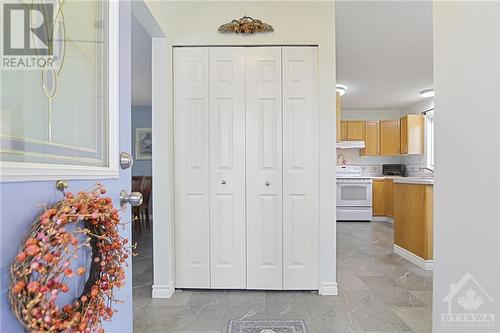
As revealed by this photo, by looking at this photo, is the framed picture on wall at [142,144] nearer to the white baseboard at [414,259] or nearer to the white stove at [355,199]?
the white stove at [355,199]

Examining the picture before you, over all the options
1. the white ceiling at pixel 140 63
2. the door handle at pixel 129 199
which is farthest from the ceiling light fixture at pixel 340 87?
the door handle at pixel 129 199

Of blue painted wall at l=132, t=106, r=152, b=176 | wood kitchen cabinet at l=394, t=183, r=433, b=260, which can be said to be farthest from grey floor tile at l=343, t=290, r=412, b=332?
blue painted wall at l=132, t=106, r=152, b=176

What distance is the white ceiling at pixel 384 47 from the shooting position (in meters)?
2.75

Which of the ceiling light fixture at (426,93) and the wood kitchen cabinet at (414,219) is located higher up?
the ceiling light fixture at (426,93)

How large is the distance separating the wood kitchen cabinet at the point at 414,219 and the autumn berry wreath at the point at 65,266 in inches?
130

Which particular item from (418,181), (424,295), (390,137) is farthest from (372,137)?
(424,295)

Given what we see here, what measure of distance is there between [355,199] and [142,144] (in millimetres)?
4799

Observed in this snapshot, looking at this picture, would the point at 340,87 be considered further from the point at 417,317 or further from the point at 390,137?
the point at 417,317

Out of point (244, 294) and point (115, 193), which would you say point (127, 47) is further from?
point (244, 294)

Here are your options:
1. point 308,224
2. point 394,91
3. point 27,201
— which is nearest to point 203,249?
point 308,224

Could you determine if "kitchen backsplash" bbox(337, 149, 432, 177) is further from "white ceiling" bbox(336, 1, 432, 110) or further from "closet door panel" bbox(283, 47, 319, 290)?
"closet door panel" bbox(283, 47, 319, 290)

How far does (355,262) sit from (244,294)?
1.55m

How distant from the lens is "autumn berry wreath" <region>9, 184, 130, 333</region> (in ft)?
1.73

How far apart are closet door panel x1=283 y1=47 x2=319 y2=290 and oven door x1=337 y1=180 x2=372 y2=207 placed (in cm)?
383
